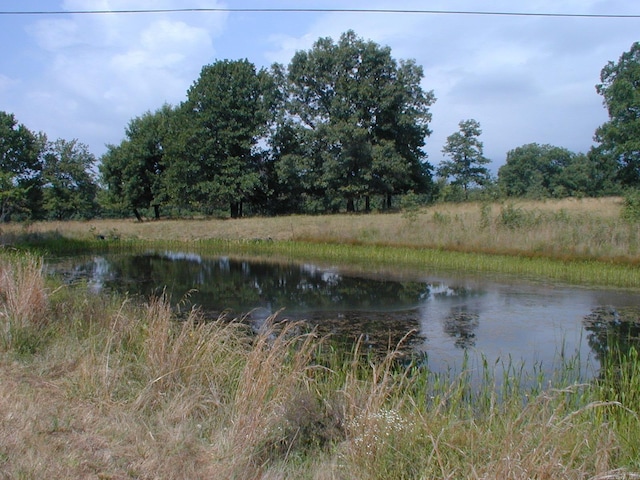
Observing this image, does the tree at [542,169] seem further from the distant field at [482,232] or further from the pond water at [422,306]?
the pond water at [422,306]

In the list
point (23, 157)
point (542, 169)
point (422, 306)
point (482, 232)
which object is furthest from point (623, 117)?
point (23, 157)

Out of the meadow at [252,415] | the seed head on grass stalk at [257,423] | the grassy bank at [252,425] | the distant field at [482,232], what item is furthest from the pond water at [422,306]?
the distant field at [482,232]

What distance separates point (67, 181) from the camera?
50.9 meters

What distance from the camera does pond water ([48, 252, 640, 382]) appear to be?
8.37m

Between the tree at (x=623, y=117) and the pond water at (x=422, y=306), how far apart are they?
27.8 metres

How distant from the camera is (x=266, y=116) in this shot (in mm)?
40656

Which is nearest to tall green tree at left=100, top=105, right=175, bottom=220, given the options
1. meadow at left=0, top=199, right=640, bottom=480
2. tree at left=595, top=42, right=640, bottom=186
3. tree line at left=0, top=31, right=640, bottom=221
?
tree line at left=0, top=31, right=640, bottom=221

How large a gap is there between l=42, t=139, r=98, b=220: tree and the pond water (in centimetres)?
3219

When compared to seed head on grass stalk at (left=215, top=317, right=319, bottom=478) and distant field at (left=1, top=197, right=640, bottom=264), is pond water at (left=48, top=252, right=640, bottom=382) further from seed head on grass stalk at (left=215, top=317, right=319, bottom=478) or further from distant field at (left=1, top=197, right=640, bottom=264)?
distant field at (left=1, top=197, right=640, bottom=264)

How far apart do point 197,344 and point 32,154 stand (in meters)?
49.7

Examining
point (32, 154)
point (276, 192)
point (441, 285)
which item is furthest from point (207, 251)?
point (32, 154)

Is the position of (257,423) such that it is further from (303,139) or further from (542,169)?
(542,169)

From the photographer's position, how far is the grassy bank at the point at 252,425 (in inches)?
131

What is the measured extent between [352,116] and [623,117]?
19.1 meters
